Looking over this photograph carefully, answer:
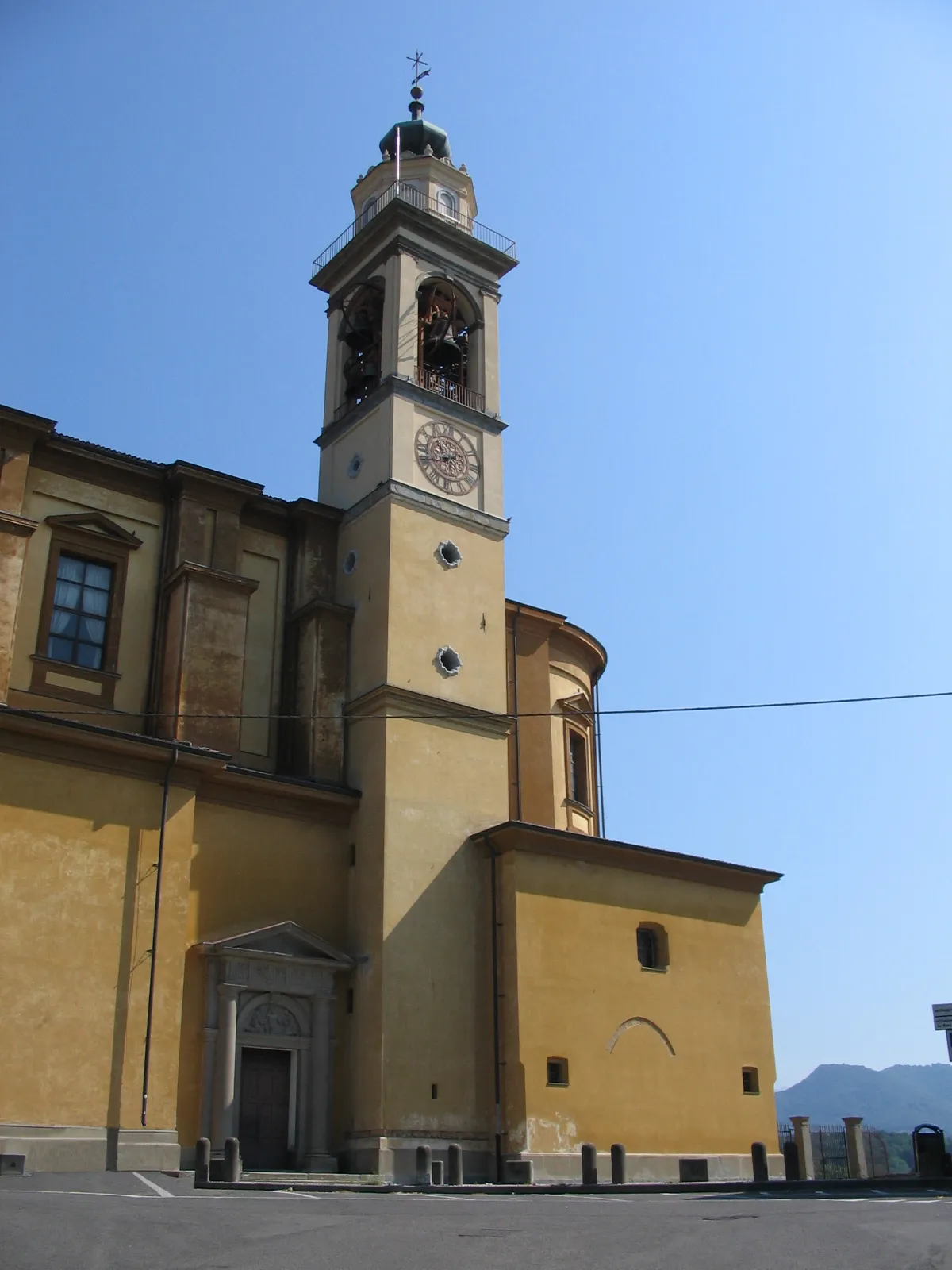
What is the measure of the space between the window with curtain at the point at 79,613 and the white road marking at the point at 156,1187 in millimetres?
9316

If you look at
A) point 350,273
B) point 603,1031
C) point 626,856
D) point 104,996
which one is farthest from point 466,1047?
point 350,273

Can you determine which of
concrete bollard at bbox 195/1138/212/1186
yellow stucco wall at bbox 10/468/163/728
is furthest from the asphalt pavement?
yellow stucco wall at bbox 10/468/163/728

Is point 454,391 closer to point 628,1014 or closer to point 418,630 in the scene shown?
point 418,630

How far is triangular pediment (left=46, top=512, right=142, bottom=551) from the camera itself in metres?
24.8

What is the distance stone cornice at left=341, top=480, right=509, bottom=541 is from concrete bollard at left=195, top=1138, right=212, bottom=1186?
13.4 m

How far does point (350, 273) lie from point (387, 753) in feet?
42.5

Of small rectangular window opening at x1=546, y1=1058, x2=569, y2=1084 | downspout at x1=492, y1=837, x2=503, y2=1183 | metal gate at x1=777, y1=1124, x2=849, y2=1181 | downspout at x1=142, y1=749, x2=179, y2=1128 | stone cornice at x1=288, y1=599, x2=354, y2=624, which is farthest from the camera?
metal gate at x1=777, y1=1124, x2=849, y2=1181

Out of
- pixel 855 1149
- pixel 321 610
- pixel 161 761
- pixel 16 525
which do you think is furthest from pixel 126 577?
pixel 855 1149

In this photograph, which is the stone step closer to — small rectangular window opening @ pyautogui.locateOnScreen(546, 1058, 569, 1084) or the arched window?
small rectangular window opening @ pyautogui.locateOnScreen(546, 1058, 569, 1084)

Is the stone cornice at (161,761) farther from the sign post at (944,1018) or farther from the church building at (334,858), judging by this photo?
the sign post at (944,1018)

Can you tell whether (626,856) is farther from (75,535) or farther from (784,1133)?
(75,535)

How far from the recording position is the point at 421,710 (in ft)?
84.7

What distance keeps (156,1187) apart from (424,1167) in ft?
19.6

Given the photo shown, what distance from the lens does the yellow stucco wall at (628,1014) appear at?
23984mm
